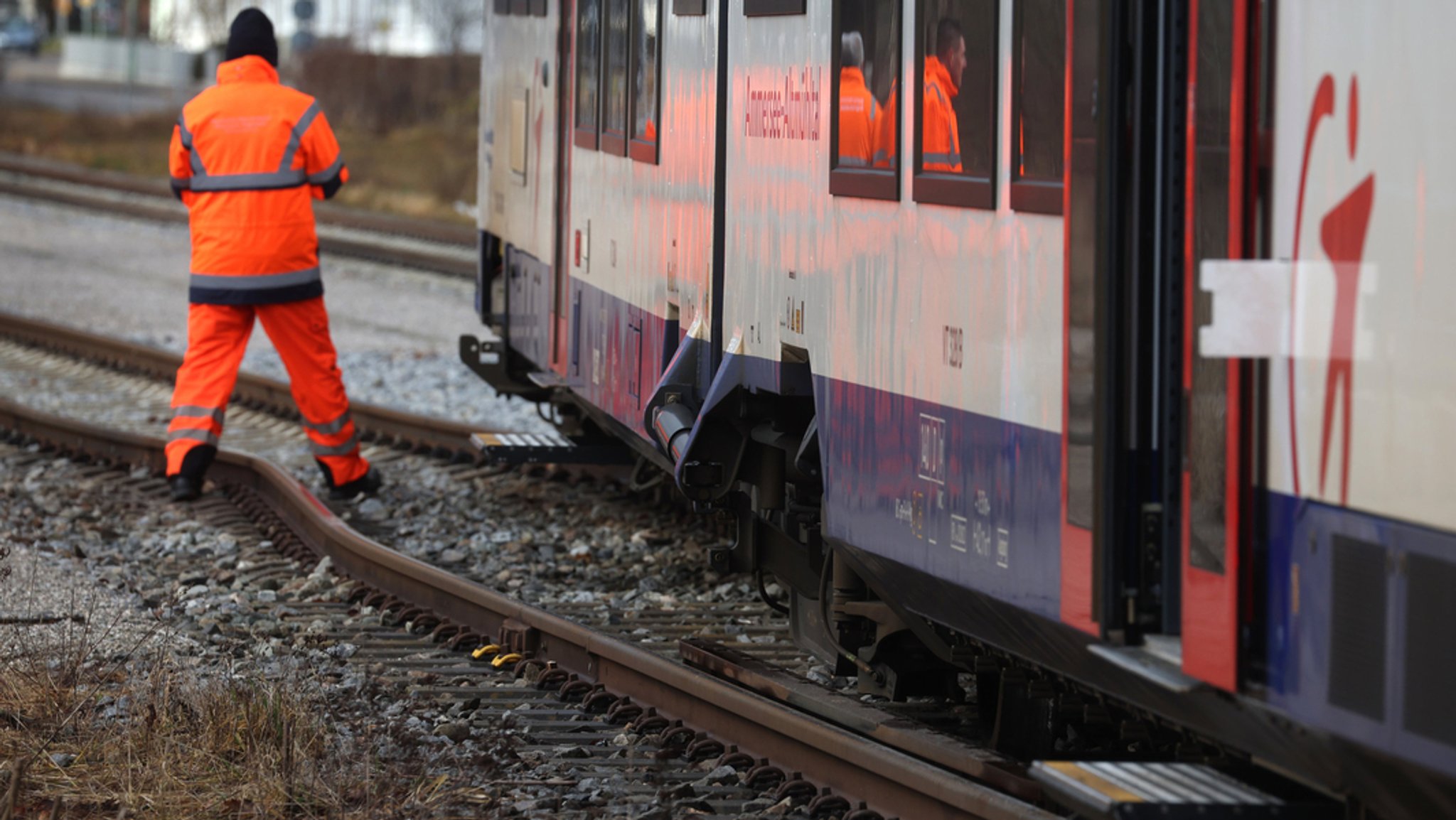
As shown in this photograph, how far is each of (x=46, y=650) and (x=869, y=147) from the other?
3.62 meters

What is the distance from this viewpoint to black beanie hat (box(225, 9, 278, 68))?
436 inches

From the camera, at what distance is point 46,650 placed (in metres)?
7.36

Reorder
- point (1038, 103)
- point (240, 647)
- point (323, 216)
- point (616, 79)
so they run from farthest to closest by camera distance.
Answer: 1. point (323, 216)
2. point (616, 79)
3. point (240, 647)
4. point (1038, 103)

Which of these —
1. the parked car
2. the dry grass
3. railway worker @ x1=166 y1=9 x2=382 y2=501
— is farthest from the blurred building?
the dry grass

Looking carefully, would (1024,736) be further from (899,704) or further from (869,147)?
(869,147)

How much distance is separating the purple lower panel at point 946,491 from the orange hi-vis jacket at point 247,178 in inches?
219

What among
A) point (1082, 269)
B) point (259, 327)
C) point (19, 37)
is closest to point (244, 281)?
point (1082, 269)

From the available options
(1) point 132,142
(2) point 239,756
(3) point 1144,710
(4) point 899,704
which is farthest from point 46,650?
(1) point 132,142

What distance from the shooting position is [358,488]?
37.2ft

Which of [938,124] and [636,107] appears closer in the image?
[938,124]

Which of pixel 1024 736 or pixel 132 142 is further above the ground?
pixel 132 142

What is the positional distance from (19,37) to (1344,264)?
8035 cm

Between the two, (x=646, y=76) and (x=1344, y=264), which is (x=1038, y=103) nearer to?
(x=1344, y=264)

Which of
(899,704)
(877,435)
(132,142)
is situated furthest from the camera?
(132,142)
